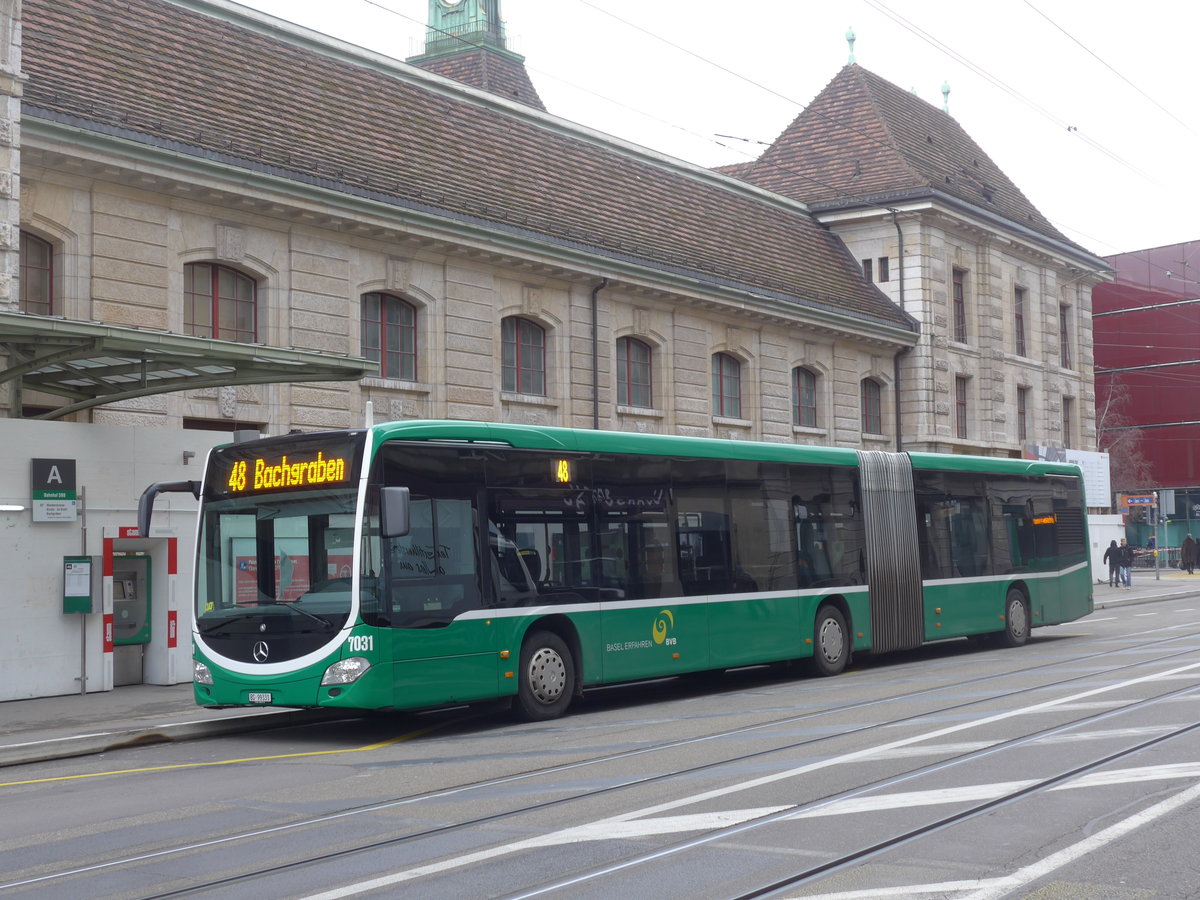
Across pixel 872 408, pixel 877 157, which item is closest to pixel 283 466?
pixel 872 408

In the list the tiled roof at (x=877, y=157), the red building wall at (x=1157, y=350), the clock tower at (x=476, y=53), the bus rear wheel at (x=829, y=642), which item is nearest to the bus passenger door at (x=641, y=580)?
the bus rear wheel at (x=829, y=642)

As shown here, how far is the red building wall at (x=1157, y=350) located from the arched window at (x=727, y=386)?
38104 millimetres

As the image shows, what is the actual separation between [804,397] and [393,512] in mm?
24362

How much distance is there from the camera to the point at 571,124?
32.4 metres

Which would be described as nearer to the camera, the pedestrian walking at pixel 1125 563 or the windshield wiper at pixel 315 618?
the windshield wiper at pixel 315 618

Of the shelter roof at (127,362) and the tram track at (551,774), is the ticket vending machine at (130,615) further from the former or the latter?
the tram track at (551,774)

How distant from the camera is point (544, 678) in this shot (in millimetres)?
14422

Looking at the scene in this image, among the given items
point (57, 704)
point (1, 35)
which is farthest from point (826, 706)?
point (1, 35)

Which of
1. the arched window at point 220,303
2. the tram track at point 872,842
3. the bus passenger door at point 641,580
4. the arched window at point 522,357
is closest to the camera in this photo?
the tram track at point 872,842

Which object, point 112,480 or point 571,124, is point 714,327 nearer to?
point 571,124

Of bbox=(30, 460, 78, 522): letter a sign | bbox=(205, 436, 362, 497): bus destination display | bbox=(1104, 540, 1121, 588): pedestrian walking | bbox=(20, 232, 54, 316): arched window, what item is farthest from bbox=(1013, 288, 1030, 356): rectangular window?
bbox=(205, 436, 362, 497): bus destination display

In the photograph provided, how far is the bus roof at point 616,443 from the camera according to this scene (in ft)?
44.2

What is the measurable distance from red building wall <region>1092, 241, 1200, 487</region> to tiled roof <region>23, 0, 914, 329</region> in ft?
109

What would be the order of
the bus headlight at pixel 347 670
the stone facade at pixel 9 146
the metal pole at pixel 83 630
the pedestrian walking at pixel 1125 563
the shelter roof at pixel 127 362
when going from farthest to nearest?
the pedestrian walking at pixel 1125 563 → the metal pole at pixel 83 630 → the stone facade at pixel 9 146 → the shelter roof at pixel 127 362 → the bus headlight at pixel 347 670
